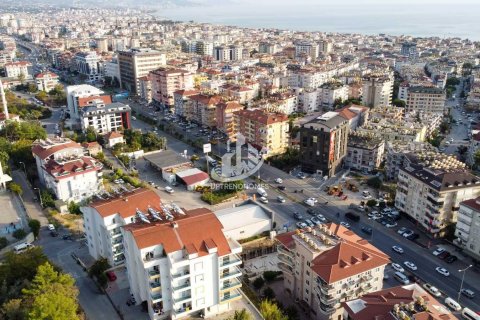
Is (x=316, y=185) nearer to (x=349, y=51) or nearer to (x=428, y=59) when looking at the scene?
(x=428, y=59)

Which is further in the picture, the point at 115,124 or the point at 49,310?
the point at 115,124

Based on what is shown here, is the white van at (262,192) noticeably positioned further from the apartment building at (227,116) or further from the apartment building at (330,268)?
the apartment building at (227,116)

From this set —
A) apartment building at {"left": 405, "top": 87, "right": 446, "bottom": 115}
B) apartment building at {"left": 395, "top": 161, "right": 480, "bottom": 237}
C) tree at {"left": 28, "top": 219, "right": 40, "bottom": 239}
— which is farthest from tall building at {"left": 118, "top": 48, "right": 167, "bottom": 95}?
apartment building at {"left": 395, "top": 161, "right": 480, "bottom": 237}

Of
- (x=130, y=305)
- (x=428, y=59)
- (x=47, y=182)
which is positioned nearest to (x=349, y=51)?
(x=428, y=59)

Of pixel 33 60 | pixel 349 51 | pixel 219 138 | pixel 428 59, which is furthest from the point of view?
pixel 349 51

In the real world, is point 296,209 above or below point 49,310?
below

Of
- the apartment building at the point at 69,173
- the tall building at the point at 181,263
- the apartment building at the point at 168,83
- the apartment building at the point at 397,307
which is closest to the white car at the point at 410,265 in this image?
the apartment building at the point at 397,307

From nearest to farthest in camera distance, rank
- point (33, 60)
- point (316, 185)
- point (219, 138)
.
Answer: point (316, 185) → point (219, 138) → point (33, 60)
